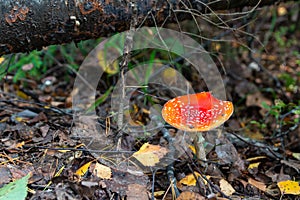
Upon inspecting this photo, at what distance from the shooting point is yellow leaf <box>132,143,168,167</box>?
2.06 metres

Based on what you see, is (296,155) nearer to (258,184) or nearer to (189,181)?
(258,184)

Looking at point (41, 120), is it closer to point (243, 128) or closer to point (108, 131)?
point (108, 131)

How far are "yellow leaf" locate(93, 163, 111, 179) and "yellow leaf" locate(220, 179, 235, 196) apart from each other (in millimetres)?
624

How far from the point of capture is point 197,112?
206 cm

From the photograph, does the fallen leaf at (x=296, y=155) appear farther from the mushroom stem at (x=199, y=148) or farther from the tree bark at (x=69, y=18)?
the tree bark at (x=69, y=18)

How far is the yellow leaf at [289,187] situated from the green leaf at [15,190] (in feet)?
4.44

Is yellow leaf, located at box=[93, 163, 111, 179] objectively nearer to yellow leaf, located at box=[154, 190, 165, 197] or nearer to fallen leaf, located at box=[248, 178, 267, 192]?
yellow leaf, located at box=[154, 190, 165, 197]

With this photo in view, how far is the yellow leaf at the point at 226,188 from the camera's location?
2.02m

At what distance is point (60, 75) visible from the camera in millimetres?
3484

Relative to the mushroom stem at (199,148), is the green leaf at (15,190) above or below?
above

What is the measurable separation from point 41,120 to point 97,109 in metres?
0.44

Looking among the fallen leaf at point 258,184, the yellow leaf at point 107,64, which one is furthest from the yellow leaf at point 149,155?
the yellow leaf at point 107,64

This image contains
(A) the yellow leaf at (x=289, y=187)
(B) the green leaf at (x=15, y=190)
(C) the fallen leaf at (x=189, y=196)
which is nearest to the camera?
(B) the green leaf at (x=15, y=190)

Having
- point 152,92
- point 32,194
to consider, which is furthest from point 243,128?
point 32,194
